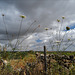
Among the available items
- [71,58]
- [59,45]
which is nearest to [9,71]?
[59,45]

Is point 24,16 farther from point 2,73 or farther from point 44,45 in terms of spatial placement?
point 2,73

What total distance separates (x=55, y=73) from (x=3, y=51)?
4.99 feet

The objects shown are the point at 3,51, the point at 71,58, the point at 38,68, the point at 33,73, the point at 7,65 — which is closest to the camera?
the point at 7,65

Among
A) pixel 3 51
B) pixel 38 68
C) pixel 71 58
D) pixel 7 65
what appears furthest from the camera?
pixel 71 58

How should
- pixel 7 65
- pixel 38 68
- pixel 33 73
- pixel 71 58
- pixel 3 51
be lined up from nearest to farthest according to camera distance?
pixel 7 65
pixel 3 51
pixel 33 73
pixel 38 68
pixel 71 58

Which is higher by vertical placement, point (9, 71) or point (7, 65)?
point (7, 65)

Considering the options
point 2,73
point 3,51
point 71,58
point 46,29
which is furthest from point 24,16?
point 71,58

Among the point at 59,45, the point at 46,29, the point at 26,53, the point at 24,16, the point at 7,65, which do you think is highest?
the point at 24,16

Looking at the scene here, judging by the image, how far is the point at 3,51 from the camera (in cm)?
254

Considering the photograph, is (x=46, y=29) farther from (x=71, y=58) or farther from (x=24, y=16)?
(x=71, y=58)

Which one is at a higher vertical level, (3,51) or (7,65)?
(3,51)

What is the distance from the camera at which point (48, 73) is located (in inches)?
114

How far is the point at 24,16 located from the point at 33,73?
59.7 inches

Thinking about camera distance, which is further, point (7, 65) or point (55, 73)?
point (55, 73)
